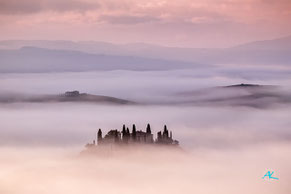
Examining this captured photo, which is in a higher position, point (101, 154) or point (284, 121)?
point (284, 121)

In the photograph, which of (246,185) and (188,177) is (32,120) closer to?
(188,177)

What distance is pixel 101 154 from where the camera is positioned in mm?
101500

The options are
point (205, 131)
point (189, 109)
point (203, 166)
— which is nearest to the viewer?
point (203, 166)

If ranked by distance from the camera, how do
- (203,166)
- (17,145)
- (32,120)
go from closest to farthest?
(203,166)
(17,145)
(32,120)

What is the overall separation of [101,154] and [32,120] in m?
76.8

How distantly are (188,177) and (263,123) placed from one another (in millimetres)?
56009

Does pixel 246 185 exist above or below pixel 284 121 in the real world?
below

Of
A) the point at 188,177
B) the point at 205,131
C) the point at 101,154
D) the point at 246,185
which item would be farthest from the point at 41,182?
the point at 205,131

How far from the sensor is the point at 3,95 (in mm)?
183500

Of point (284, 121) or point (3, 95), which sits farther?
point (3, 95)

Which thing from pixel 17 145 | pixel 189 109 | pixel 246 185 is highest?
pixel 189 109

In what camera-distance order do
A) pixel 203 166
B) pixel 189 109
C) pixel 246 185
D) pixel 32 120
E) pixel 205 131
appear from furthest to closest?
pixel 189 109 < pixel 32 120 < pixel 205 131 < pixel 203 166 < pixel 246 185

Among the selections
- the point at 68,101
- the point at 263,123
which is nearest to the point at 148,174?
the point at 263,123

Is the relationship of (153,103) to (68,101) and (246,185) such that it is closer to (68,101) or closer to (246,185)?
(68,101)
